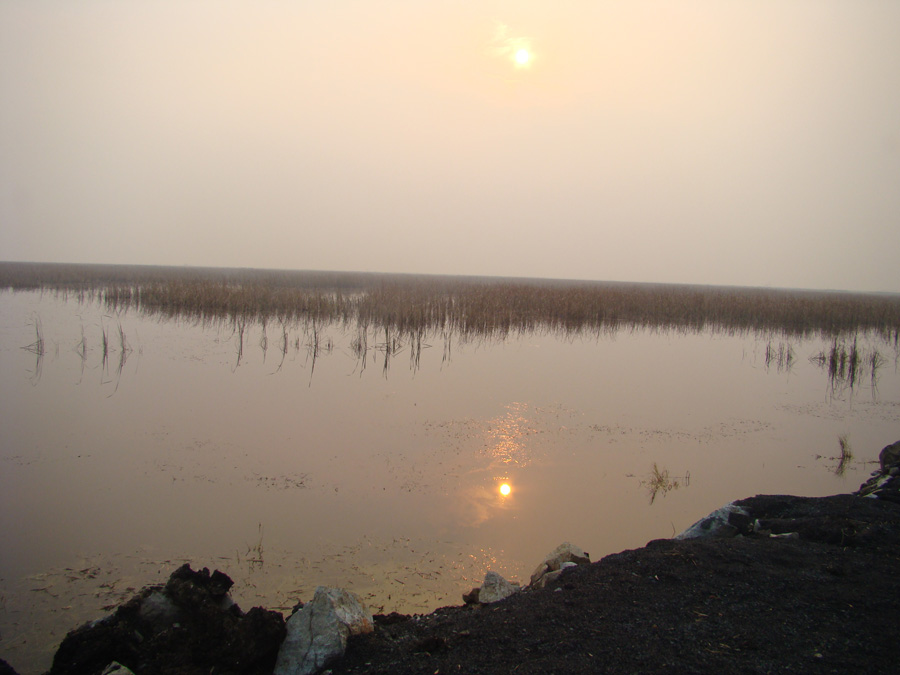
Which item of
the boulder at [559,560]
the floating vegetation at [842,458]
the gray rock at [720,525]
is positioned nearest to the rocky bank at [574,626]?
the boulder at [559,560]

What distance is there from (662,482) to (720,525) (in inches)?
40.3

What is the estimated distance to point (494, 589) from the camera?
260 centimetres

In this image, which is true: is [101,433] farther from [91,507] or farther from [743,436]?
[743,436]

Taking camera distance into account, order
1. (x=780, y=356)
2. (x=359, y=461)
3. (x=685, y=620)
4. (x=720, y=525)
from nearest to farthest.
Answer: (x=685, y=620) < (x=720, y=525) < (x=359, y=461) < (x=780, y=356)

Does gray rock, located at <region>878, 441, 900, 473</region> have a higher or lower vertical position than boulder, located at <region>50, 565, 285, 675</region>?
higher

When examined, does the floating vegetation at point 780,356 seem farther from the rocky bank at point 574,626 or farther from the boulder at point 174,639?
the boulder at point 174,639

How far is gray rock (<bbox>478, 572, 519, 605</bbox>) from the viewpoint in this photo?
8.42ft

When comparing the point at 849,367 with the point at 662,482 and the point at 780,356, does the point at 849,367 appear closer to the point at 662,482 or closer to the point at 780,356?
the point at 780,356

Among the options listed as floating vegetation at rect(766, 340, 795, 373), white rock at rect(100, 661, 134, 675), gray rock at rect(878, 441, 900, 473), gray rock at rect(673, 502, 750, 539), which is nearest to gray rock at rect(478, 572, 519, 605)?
gray rock at rect(673, 502, 750, 539)

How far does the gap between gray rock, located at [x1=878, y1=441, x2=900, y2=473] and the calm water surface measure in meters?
0.27

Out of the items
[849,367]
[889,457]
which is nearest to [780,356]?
[849,367]

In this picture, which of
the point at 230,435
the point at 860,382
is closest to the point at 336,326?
the point at 230,435

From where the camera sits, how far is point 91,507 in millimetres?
3451

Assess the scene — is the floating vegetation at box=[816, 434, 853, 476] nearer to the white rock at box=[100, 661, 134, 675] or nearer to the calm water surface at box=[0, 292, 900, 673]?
the calm water surface at box=[0, 292, 900, 673]
